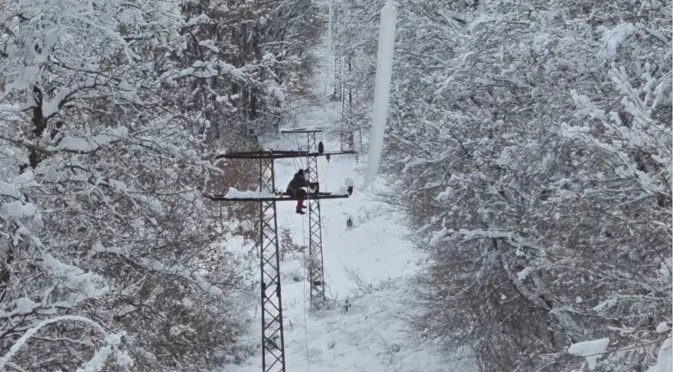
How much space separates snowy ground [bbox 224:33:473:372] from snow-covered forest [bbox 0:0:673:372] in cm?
20

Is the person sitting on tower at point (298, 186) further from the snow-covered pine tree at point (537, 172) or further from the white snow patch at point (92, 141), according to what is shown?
the white snow patch at point (92, 141)

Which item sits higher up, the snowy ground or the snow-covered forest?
the snow-covered forest

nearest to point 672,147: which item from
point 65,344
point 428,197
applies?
point 65,344

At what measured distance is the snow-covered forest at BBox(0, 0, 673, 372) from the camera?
5219mm

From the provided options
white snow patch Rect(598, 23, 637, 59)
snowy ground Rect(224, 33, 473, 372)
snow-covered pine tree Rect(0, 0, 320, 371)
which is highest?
white snow patch Rect(598, 23, 637, 59)

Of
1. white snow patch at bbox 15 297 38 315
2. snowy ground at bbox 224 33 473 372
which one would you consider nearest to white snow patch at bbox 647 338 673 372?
white snow patch at bbox 15 297 38 315

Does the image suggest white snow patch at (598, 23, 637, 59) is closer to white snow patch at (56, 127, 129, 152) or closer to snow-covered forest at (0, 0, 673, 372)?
snow-covered forest at (0, 0, 673, 372)

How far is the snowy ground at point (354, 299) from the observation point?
13875mm

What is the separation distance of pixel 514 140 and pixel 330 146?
51.2 feet

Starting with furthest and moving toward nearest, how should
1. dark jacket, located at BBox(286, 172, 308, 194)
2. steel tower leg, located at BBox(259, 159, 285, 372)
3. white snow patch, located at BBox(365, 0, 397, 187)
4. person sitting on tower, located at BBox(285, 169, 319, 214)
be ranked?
steel tower leg, located at BBox(259, 159, 285, 372), dark jacket, located at BBox(286, 172, 308, 194), person sitting on tower, located at BBox(285, 169, 319, 214), white snow patch, located at BBox(365, 0, 397, 187)

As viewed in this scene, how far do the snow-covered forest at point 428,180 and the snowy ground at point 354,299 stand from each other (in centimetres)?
20

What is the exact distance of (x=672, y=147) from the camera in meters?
4.67

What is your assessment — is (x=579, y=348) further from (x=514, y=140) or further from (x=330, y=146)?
(x=330, y=146)

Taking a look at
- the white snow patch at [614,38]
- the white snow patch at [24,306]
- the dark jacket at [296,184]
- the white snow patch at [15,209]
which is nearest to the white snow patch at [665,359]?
the white snow patch at [24,306]
